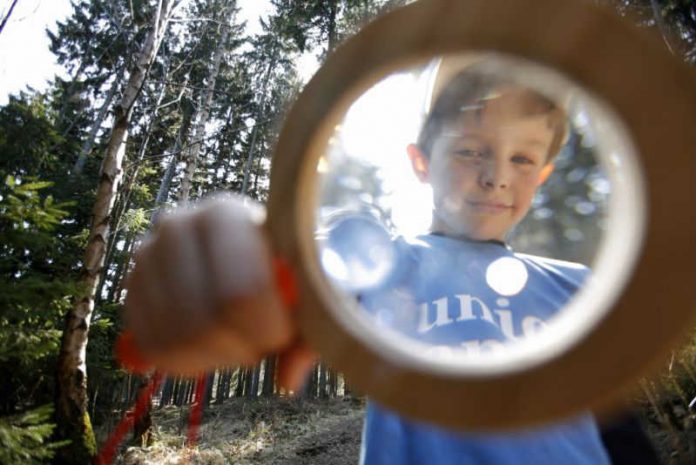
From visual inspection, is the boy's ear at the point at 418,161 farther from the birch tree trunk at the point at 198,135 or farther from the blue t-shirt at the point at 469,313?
the birch tree trunk at the point at 198,135

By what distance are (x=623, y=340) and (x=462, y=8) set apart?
53 cm

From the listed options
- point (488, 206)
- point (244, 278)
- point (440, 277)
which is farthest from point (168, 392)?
point (244, 278)

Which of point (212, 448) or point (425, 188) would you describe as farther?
point (212, 448)

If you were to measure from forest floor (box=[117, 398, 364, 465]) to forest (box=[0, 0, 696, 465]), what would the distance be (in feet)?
0.18

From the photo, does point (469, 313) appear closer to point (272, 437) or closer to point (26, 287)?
point (26, 287)

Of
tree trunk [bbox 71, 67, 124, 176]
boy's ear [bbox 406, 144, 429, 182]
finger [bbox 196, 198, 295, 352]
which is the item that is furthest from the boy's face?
tree trunk [bbox 71, 67, 124, 176]

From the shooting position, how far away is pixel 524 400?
661 millimetres

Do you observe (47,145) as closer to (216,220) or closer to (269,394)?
(216,220)

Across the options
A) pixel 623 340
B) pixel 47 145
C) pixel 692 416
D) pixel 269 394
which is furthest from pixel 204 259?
pixel 269 394

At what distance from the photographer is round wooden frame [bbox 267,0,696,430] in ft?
2.13

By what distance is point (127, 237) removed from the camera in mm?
12445

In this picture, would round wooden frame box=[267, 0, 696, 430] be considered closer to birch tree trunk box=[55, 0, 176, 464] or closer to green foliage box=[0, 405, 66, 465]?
green foliage box=[0, 405, 66, 465]

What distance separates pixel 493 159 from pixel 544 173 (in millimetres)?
127

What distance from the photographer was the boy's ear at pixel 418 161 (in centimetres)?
111
